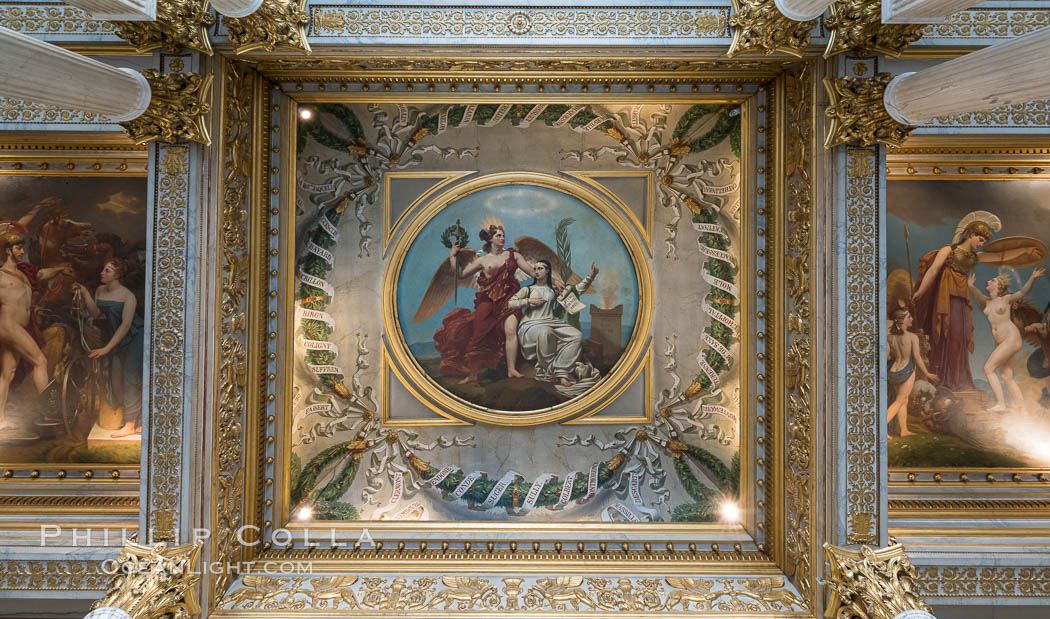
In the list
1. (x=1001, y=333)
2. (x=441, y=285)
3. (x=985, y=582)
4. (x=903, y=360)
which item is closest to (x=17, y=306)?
(x=441, y=285)

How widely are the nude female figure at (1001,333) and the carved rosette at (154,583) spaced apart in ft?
27.2

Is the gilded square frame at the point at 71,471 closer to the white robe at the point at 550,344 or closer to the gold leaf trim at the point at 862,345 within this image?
the white robe at the point at 550,344

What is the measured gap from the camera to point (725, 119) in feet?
17.4

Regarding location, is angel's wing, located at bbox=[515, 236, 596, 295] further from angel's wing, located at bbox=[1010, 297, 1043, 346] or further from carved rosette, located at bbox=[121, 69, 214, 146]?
angel's wing, located at bbox=[1010, 297, 1043, 346]

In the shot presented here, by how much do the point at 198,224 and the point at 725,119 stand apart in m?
5.31

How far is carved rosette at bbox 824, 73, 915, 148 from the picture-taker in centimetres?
433

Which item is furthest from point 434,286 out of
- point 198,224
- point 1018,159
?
point 1018,159

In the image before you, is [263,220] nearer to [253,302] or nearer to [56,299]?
[253,302]

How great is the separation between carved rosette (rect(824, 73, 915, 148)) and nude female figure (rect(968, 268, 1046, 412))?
238 cm

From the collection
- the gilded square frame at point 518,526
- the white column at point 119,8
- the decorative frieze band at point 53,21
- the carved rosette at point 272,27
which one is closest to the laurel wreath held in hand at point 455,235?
the gilded square frame at point 518,526

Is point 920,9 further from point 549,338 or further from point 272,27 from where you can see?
point 272,27

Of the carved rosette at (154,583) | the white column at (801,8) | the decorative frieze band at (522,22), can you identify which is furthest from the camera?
the decorative frieze band at (522,22)

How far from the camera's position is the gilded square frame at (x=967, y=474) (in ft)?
17.4

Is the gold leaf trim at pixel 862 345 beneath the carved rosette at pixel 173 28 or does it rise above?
beneath
